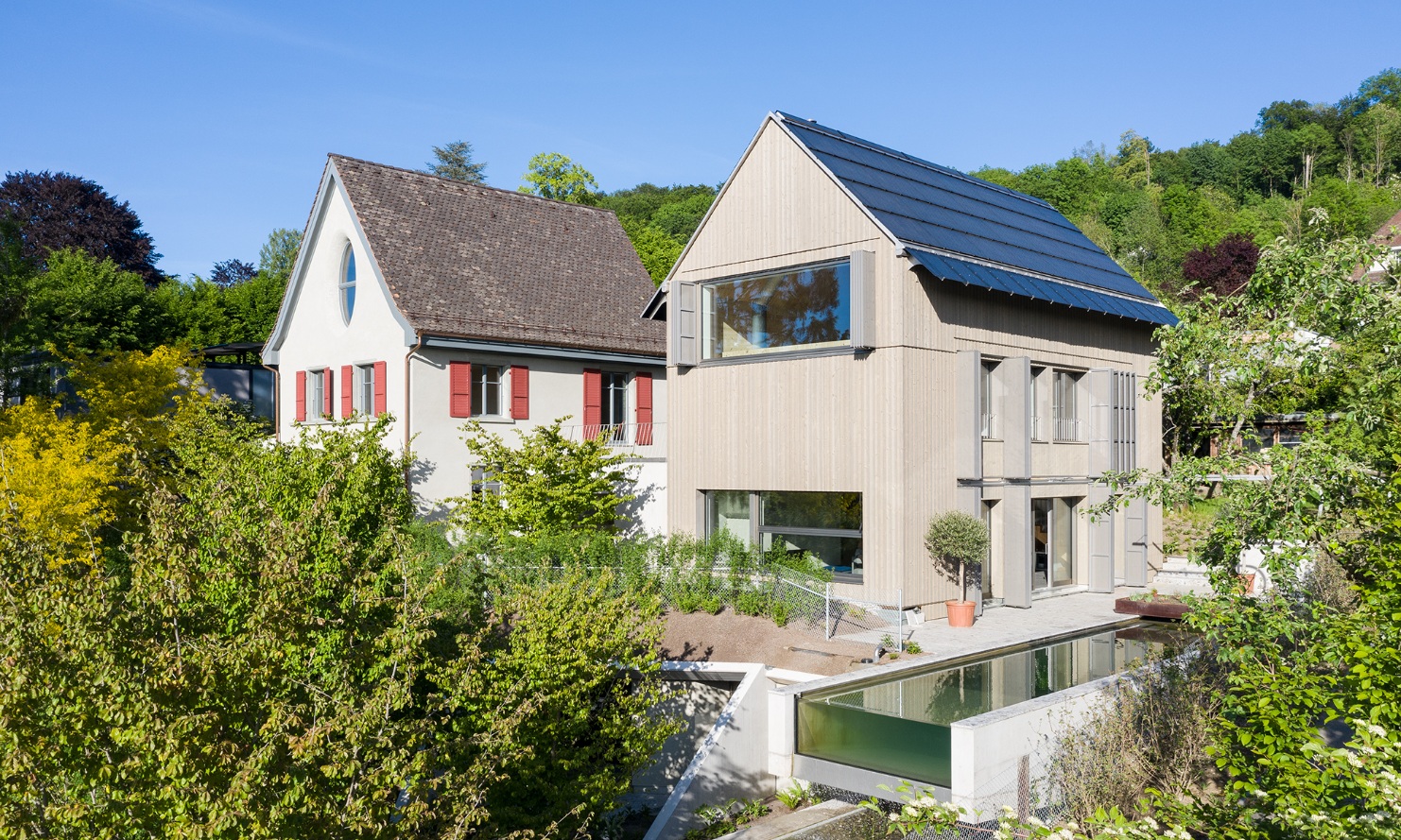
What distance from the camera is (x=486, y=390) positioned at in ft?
81.6

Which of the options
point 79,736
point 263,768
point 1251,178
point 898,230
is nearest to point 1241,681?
point 263,768

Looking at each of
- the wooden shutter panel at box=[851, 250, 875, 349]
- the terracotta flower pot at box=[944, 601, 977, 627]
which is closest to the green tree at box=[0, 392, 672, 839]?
the terracotta flower pot at box=[944, 601, 977, 627]

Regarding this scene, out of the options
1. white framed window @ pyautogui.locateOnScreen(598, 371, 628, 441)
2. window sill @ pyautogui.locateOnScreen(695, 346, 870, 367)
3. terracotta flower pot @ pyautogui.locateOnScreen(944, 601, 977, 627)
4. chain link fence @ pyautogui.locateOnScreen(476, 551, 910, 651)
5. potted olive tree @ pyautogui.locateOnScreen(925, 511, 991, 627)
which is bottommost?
terracotta flower pot @ pyautogui.locateOnScreen(944, 601, 977, 627)

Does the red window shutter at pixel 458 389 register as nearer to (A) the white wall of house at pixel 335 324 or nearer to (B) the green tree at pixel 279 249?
(A) the white wall of house at pixel 335 324

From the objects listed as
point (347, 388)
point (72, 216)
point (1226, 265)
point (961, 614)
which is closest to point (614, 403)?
point (347, 388)

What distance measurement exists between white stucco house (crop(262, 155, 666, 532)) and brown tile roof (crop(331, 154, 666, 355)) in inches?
1.6

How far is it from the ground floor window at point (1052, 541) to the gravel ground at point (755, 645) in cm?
673

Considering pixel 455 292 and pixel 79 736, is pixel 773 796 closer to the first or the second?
pixel 79 736

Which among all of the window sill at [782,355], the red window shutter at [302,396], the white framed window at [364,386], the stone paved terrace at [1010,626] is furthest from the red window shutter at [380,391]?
the stone paved terrace at [1010,626]

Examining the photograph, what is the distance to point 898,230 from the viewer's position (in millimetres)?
17953

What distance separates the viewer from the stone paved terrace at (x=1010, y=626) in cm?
1566

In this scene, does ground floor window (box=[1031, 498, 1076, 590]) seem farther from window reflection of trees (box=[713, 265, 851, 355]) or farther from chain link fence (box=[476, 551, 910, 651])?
window reflection of trees (box=[713, 265, 851, 355])

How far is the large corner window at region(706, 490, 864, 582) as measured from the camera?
18594 millimetres

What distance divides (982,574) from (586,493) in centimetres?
731
